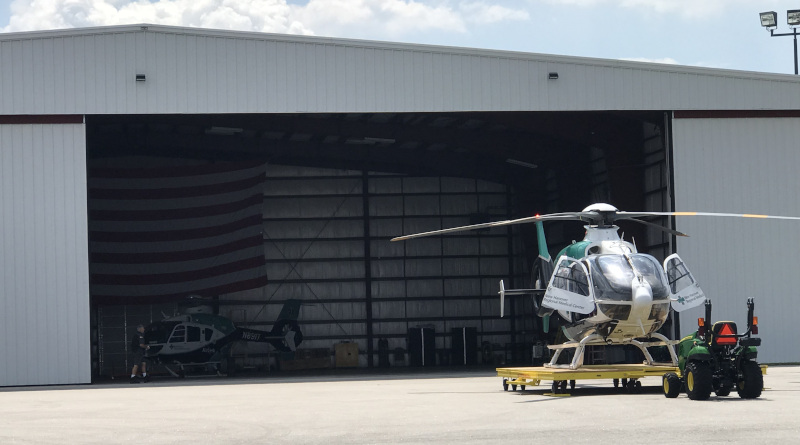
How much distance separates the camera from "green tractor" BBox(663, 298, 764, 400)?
1343cm

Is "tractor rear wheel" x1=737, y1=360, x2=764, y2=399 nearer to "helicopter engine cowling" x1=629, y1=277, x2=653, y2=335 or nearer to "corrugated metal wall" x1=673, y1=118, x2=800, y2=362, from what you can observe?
"helicopter engine cowling" x1=629, y1=277, x2=653, y2=335

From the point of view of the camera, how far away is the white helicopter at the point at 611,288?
15.3m

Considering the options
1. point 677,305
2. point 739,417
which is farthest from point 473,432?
point 677,305

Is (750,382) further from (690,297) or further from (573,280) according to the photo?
(573,280)

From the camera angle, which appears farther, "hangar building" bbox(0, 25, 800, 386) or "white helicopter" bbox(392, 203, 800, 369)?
"hangar building" bbox(0, 25, 800, 386)

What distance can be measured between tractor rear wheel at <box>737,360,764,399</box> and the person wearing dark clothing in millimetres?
16470

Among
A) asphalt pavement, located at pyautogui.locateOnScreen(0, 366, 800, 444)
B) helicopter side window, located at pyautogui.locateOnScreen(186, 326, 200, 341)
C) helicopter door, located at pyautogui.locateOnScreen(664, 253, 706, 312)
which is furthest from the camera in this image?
helicopter side window, located at pyautogui.locateOnScreen(186, 326, 200, 341)

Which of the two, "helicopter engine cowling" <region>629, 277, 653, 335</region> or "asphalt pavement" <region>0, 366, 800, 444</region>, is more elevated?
"helicopter engine cowling" <region>629, 277, 653, 335</region>

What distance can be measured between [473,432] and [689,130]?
15.9 metres

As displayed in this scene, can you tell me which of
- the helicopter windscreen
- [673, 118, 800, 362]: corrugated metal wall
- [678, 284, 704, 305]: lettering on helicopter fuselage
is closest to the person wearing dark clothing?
[673, 118, 800, 362]: corrugated metal wall

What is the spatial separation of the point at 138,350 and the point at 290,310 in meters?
5.05

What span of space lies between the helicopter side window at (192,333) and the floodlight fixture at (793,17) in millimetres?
26349

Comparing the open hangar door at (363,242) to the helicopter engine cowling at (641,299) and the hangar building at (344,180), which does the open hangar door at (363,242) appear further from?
the helicopter engine cowling at (641,299)

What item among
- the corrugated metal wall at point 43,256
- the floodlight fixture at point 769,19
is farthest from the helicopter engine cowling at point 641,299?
the floodlight fixture at point 769,19
